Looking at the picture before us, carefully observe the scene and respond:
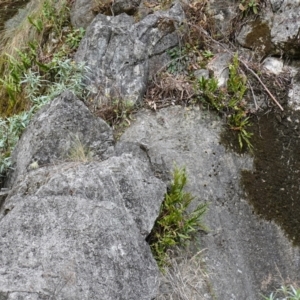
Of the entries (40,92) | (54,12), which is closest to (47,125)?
(40,92)

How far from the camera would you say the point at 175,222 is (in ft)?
12.4

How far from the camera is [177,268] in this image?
368 cm

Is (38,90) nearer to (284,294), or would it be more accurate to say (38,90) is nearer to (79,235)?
(79,235)

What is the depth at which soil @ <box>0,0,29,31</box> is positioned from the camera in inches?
292

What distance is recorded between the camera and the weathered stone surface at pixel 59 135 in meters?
4.09

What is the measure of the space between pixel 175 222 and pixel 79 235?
34.4 inches

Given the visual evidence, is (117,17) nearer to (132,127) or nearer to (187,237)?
(132,127)

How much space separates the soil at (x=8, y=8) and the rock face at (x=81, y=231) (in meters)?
4.34

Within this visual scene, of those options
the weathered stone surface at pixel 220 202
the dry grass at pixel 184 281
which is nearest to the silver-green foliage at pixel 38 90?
the weathered stone surface at pixel 220 202

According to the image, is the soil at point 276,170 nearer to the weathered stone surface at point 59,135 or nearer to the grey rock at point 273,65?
the grey rock at point 273,65

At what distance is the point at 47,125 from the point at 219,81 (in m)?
1.78

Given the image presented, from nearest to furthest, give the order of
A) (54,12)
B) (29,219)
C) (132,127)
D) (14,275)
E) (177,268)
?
(14,275) → (29,219) → (177,268) → (132,127) → (54,12)

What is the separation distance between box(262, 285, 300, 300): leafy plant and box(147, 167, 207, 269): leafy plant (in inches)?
28.9

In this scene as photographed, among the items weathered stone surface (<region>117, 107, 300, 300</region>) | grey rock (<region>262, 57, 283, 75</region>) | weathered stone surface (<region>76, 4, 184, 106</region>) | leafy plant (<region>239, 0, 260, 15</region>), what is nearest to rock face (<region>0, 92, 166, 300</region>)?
weathered stone surface (<region>117, 107, 300, 300</region>)
